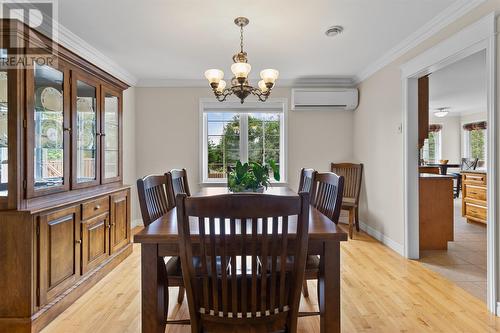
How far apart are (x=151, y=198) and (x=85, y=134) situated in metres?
1.22

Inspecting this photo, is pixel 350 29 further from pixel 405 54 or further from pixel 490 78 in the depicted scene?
pixel 490 78

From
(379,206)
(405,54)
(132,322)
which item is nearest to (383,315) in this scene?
(132,322)

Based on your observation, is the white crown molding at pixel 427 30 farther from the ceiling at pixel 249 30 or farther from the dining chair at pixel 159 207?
the dining chair at pixel 159 207

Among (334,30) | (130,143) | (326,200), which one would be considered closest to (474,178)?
(334,30)

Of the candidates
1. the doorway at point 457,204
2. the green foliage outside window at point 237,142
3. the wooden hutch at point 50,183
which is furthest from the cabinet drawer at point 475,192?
the wooden hutch at point 50,183

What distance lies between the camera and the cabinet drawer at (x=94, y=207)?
7.84ft

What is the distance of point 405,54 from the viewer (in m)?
3.19

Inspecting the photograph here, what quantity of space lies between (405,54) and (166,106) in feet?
10.8

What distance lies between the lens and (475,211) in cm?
458

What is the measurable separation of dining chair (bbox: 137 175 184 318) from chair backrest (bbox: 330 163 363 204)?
2.97m

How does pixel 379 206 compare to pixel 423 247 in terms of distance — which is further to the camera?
pixel 379 206

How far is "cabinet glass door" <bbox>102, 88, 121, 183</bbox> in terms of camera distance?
9.64ft

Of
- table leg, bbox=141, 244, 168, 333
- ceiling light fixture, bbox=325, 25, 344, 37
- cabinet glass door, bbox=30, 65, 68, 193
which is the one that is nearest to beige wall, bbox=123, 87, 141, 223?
cabinet glass door, bbox=30, 65, 68, 193

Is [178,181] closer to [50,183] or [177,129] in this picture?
[50,183]
